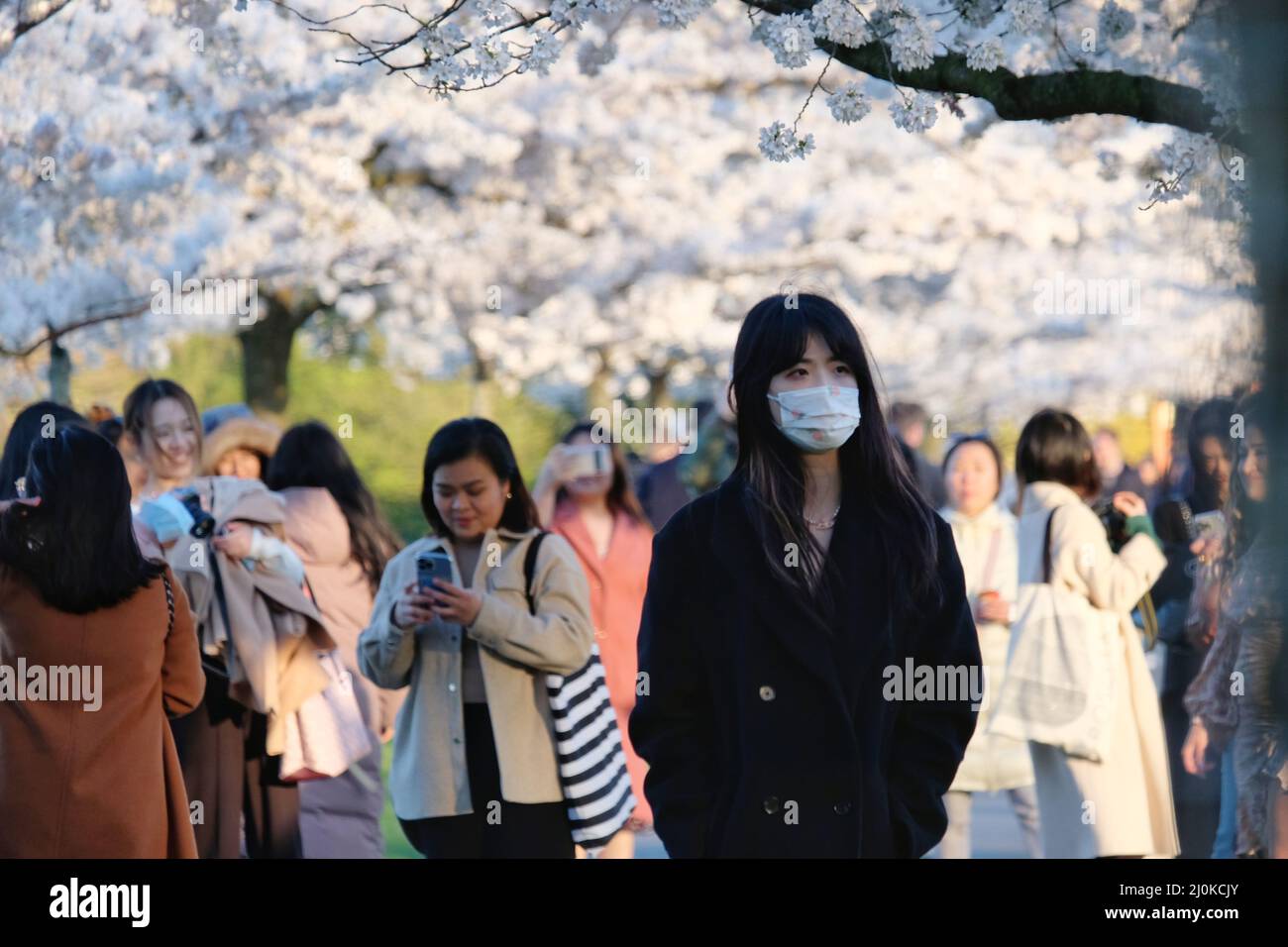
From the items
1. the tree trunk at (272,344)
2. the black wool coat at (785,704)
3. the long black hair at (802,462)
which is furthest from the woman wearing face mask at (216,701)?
the tree trunk at (272,344)

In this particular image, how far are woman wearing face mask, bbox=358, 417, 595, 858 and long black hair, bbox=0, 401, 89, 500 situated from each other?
3.76ft

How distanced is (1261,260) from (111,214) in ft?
20.4

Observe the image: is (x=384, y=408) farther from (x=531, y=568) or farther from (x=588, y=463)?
(x=531, y=568)

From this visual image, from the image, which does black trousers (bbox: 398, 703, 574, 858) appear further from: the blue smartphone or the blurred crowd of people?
the blue smartphone

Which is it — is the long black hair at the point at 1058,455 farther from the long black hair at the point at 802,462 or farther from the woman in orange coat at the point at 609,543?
the long black hair at the point at 802,462

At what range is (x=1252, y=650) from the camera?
5.80 metres

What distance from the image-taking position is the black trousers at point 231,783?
6000 millimetres

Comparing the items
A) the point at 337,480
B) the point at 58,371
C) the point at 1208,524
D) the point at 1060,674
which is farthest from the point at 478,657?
the point at 58,371

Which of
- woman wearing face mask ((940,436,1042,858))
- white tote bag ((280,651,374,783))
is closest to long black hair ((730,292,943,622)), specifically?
white tote bag ((280,651,374,783))

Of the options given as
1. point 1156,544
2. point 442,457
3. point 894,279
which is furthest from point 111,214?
point 894,279

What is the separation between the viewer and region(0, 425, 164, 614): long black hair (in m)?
4.77

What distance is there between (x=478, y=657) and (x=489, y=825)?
504 mm
